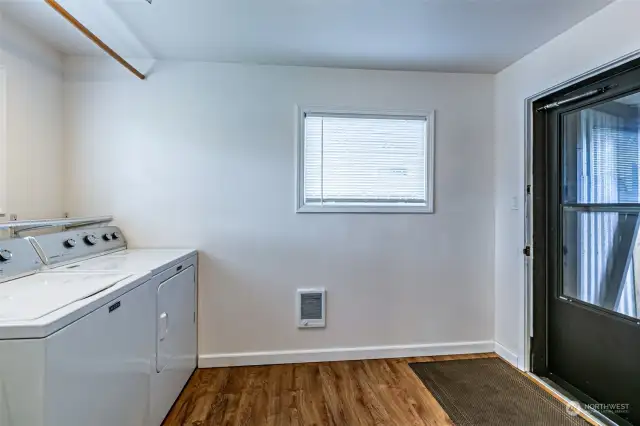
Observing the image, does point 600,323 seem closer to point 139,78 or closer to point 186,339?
point 186,339

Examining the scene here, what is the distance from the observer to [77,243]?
1.96m

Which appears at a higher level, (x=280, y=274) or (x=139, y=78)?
(x=139, y=78)

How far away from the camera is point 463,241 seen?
9.12ft

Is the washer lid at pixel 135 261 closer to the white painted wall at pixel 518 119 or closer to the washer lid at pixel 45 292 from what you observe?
the washer lid at pixel 45 292

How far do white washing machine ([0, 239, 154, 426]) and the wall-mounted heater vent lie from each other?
3.91ft

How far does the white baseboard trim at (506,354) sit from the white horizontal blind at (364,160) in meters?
1.33

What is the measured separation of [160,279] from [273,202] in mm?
1044

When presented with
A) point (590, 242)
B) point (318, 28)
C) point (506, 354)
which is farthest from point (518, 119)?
point (506, 354)

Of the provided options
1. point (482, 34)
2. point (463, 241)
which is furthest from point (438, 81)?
point (463, 241)

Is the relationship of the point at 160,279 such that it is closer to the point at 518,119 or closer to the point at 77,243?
the point at 77,243

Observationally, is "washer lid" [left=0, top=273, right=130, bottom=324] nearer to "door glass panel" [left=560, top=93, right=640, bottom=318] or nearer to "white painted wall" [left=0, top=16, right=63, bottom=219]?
"white painted wall" [left=0, top=16, right=63, bottom=219]

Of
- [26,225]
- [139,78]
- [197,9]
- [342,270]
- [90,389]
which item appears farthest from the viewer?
[342,270]

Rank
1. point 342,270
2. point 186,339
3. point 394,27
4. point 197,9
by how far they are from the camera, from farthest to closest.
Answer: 1. point 342,270
2. point 186,339
3. point 394,27
4. point 197,9

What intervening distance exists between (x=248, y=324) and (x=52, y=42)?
2.42 meters
